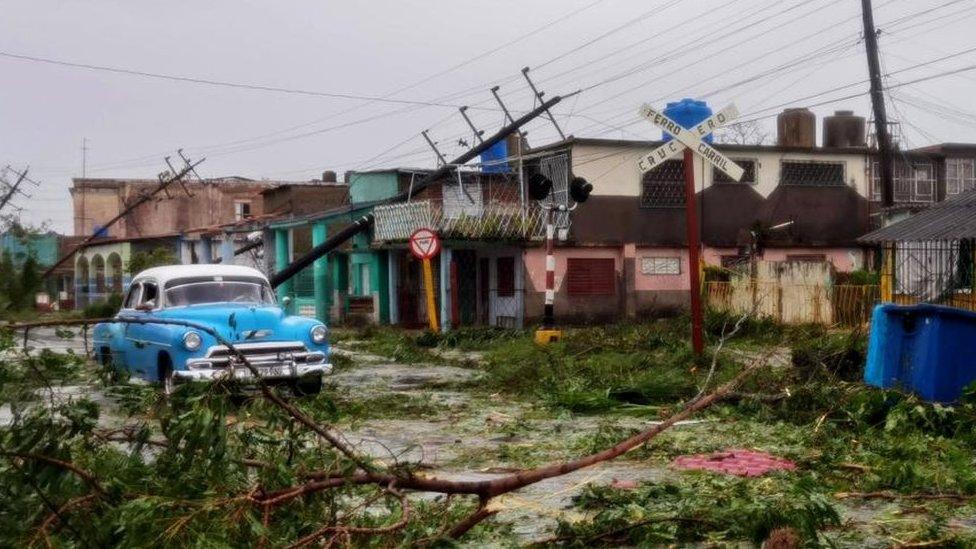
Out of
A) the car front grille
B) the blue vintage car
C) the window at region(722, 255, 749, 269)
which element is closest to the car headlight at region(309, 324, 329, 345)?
the blue vintage car

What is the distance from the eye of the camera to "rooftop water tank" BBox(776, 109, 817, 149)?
38619 mm

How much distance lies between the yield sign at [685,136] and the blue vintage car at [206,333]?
490 centimetres

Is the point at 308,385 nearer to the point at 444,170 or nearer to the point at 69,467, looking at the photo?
the point at 69,467

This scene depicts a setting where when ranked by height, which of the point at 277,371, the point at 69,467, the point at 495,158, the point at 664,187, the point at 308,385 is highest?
the point at 495,158

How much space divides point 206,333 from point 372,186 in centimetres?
2898

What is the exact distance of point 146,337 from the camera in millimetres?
15188

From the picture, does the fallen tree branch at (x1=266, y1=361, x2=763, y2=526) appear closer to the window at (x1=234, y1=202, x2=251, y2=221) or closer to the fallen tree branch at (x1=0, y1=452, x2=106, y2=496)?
the fallen tree branch at (x1=0, y1=452, x2=106, y2=496)

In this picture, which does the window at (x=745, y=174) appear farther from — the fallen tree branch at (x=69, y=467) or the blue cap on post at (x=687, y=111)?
the fallen tree branch at (x=69, y=467)

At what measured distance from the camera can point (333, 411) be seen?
256 inches

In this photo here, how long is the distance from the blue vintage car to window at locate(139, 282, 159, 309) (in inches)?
0.6

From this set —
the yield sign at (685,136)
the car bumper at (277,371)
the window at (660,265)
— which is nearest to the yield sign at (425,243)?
the window at (660,265)

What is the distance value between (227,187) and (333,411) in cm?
6191

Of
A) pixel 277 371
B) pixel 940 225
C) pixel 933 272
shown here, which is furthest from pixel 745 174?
pixel 277 371

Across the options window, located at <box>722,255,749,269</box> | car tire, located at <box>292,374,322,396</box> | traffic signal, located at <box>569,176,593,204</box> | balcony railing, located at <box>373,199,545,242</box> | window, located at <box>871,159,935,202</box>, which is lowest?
car tire, located at <box>292,374,322,396</box>
